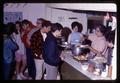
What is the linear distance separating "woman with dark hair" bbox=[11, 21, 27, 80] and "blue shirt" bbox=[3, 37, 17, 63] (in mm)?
20

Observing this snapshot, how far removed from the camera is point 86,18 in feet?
3.94

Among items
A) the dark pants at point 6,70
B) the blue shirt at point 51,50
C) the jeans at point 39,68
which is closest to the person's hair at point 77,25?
the blue shirt at point 51,50

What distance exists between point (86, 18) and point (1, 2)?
1.27 feet

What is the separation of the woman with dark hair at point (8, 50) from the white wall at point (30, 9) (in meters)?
0.07

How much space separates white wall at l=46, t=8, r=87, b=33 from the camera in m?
1.19

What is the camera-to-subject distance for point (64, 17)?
3.93ft

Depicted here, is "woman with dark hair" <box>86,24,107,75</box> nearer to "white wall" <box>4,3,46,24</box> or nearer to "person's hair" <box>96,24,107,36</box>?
"person's hair" <box>96,24,107,36</box>

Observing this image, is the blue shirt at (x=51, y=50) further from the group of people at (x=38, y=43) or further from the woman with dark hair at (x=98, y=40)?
the woman with dark hair at (x=98, y=40)

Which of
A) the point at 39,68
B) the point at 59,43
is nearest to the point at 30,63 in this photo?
the point at 39,68

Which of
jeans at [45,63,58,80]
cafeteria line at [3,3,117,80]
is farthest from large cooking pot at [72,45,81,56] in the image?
jeans at [45,63,58,80]

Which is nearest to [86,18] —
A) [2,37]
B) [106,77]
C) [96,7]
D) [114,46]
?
[96,7]

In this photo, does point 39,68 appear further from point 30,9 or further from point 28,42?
point 30,9

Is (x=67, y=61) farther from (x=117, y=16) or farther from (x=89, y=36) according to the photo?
(x=117, y=16)

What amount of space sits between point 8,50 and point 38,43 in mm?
138
